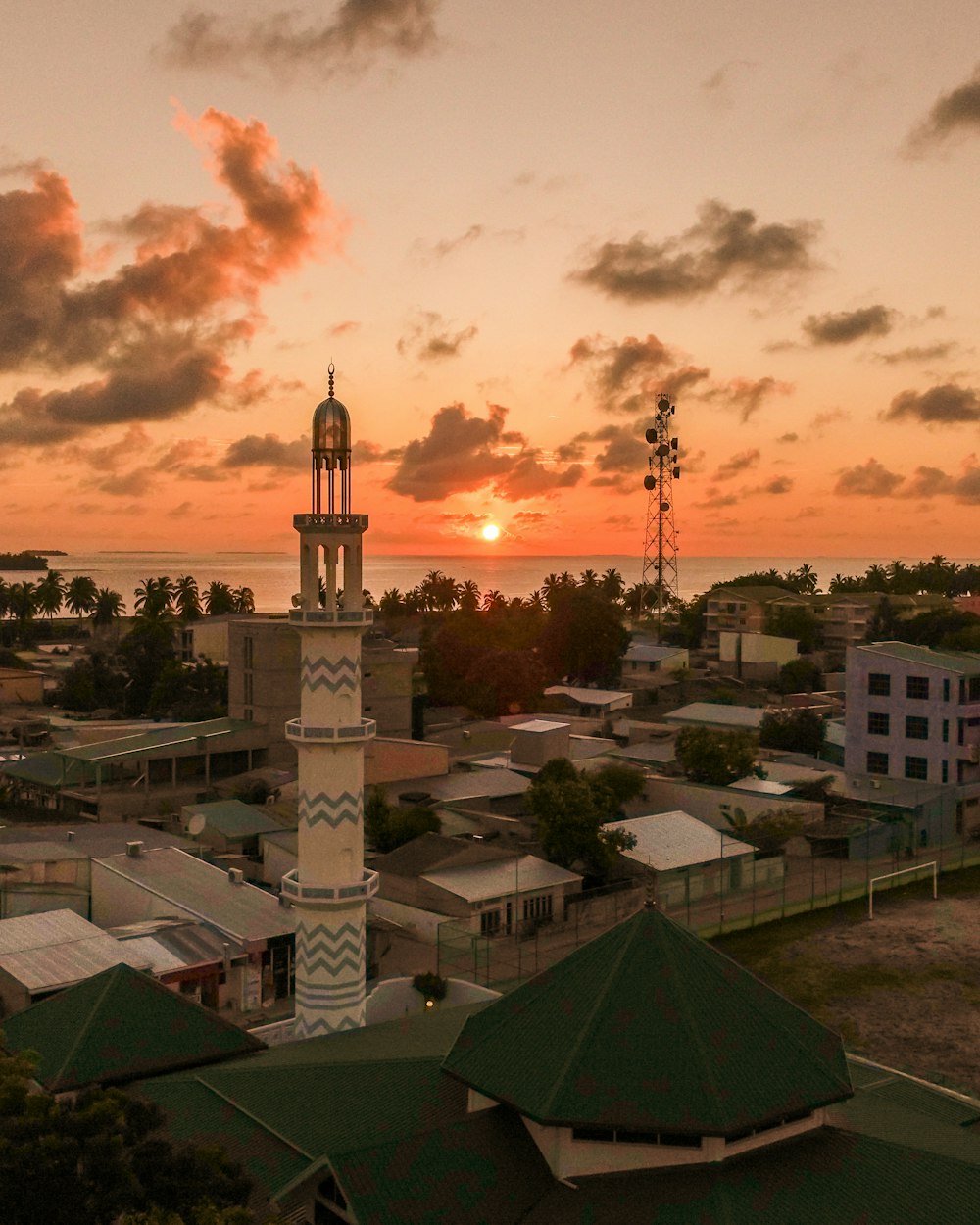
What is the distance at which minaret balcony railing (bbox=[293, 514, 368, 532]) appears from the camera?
26.2 meters

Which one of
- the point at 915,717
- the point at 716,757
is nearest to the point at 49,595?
the point at 716,757

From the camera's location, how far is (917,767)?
58000 mm

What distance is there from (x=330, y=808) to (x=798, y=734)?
161 ft

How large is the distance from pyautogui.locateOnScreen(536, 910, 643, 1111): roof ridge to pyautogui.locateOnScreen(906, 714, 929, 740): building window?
41.8 m

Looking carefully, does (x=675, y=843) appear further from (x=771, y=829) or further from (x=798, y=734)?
(x=798, y=734)

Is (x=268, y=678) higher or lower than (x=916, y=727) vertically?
higher

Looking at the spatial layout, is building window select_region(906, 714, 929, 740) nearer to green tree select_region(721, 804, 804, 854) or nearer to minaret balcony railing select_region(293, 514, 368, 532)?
green tree select_region(721, 804, 804, 854)

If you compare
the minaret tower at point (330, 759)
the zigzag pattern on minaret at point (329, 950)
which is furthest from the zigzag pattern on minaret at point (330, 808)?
the zigzag pattern on minaret at point (329, 950)

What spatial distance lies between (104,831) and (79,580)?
443 feet

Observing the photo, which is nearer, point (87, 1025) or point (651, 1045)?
point (651, 1045)

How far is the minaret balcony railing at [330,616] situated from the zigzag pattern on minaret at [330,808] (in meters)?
3.69

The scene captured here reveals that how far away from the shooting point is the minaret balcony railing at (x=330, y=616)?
84.2 ft

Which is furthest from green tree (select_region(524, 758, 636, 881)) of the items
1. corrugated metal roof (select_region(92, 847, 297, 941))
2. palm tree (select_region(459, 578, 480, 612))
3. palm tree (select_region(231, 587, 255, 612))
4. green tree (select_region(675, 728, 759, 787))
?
palm tree (select_region(231, 587, 255, 612))

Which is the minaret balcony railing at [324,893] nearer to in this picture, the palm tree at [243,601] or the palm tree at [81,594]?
the palm tree at [243,601]
